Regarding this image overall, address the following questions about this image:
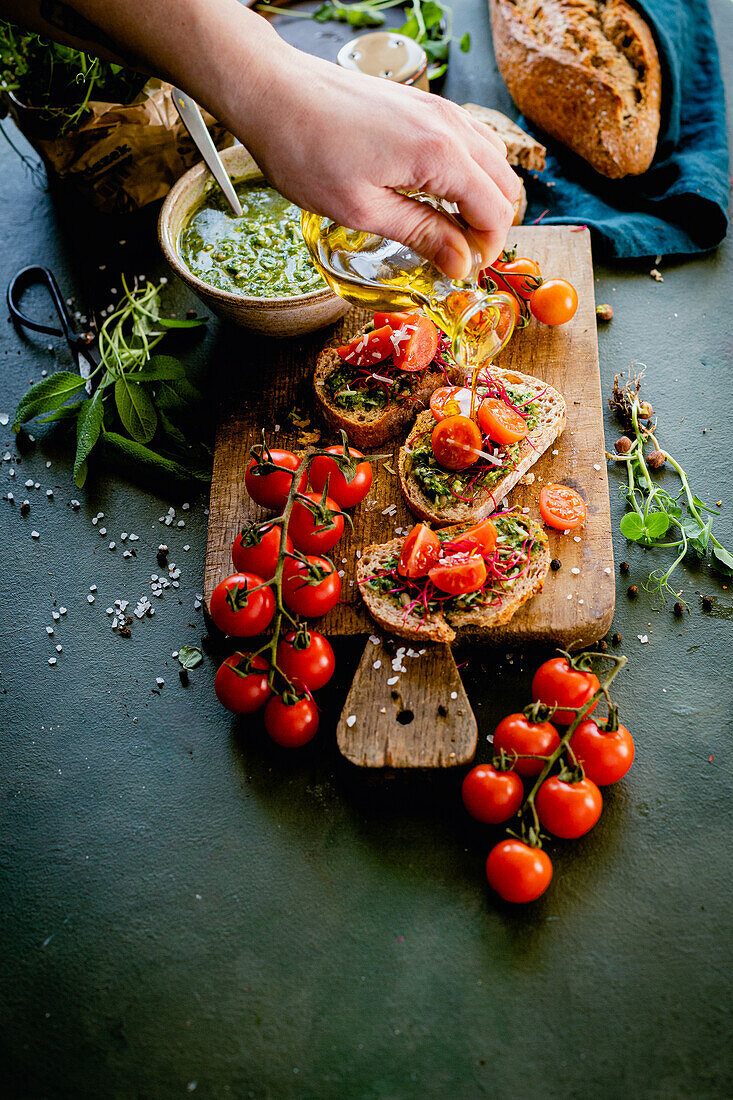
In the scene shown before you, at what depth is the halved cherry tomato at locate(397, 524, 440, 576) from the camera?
2223mm

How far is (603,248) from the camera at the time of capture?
3.14 meters

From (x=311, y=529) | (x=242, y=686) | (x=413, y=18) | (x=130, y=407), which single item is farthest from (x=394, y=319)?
(x=413, y=18)

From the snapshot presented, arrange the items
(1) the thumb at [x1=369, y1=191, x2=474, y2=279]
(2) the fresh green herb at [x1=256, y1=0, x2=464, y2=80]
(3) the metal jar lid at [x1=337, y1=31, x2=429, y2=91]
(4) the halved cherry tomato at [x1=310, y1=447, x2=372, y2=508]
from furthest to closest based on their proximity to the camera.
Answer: (2) the fresh green herb at [x1=256, y1=0, x2=464, y2=80] → (3) the metal jar lid at [x1=337, y1=31, x2=429, y2=91] → (4) the halved cherry tomato at [x1=310, y1=447, x2=372, y2=508] → (1) the thumb at [x1=369, y1=191, x2=474, y2=279]

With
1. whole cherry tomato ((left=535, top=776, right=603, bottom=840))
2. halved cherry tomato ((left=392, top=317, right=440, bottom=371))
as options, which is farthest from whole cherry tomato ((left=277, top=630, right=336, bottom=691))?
halved cherry tomato ((left=392, top=317, right=440, bottom=371))

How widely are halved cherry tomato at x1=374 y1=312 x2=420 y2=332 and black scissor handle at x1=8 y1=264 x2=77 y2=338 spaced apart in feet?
3.85

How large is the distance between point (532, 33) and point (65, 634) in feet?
10.2

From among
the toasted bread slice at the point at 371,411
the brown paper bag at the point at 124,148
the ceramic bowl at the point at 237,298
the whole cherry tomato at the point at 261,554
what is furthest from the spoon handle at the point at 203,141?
the whole cherry tomato at the point at 261,554

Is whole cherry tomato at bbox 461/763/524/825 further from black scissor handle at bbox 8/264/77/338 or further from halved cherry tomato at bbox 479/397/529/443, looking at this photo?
black scissor handle at bbox 8/264/77/338

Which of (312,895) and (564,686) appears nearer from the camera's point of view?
(312,895)

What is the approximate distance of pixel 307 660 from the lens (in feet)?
7.04

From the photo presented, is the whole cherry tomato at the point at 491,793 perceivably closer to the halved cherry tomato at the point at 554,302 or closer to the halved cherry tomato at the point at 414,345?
the halved cherry tomato at the point at 414,345

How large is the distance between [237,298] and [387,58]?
1573 mm

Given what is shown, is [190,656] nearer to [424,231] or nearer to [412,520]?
[412,520]

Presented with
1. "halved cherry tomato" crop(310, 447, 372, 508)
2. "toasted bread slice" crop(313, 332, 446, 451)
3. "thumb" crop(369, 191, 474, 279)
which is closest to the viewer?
"thumb" crop(369, 191, 474, 279)
